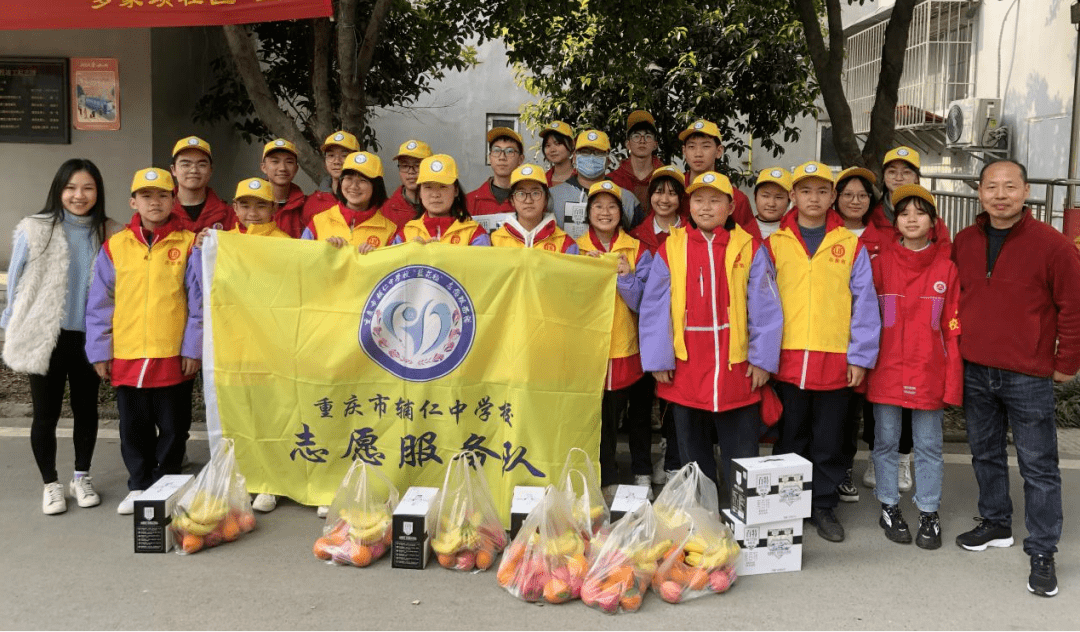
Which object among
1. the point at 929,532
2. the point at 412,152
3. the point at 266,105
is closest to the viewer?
the point at 929,532

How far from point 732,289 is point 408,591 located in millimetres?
2022

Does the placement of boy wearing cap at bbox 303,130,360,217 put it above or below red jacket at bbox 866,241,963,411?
above

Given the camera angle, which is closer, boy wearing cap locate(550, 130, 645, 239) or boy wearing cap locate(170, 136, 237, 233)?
boy wearing cap locate(170, 136, 237, 233)

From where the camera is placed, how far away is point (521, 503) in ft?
14.1

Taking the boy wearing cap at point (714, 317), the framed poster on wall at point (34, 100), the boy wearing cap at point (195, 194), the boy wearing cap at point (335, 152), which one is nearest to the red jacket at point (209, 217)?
the boy wearing cap at point (195, 194)

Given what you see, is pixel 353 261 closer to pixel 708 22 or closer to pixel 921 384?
pixel 921 384

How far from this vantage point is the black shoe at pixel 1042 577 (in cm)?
408

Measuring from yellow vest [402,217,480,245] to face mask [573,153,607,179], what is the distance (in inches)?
40.9

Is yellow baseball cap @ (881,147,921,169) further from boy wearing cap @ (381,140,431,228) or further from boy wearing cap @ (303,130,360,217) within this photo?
boy wearing cap @ (303,130,360,217)

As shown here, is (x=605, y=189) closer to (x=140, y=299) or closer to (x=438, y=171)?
(x=438, y=171)

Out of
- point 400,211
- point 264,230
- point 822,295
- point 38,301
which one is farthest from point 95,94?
point 822,295

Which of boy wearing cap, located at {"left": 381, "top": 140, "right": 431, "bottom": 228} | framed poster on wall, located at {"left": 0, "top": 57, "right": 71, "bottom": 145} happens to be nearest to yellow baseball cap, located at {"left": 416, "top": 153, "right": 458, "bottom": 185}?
boy wearing cap, located at {"left": 381, "top": 140, "right": 431, "bottom": 228}

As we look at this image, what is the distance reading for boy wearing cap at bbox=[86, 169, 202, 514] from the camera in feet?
15.9

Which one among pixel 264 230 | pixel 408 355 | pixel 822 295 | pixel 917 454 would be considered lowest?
pixel 917 454
